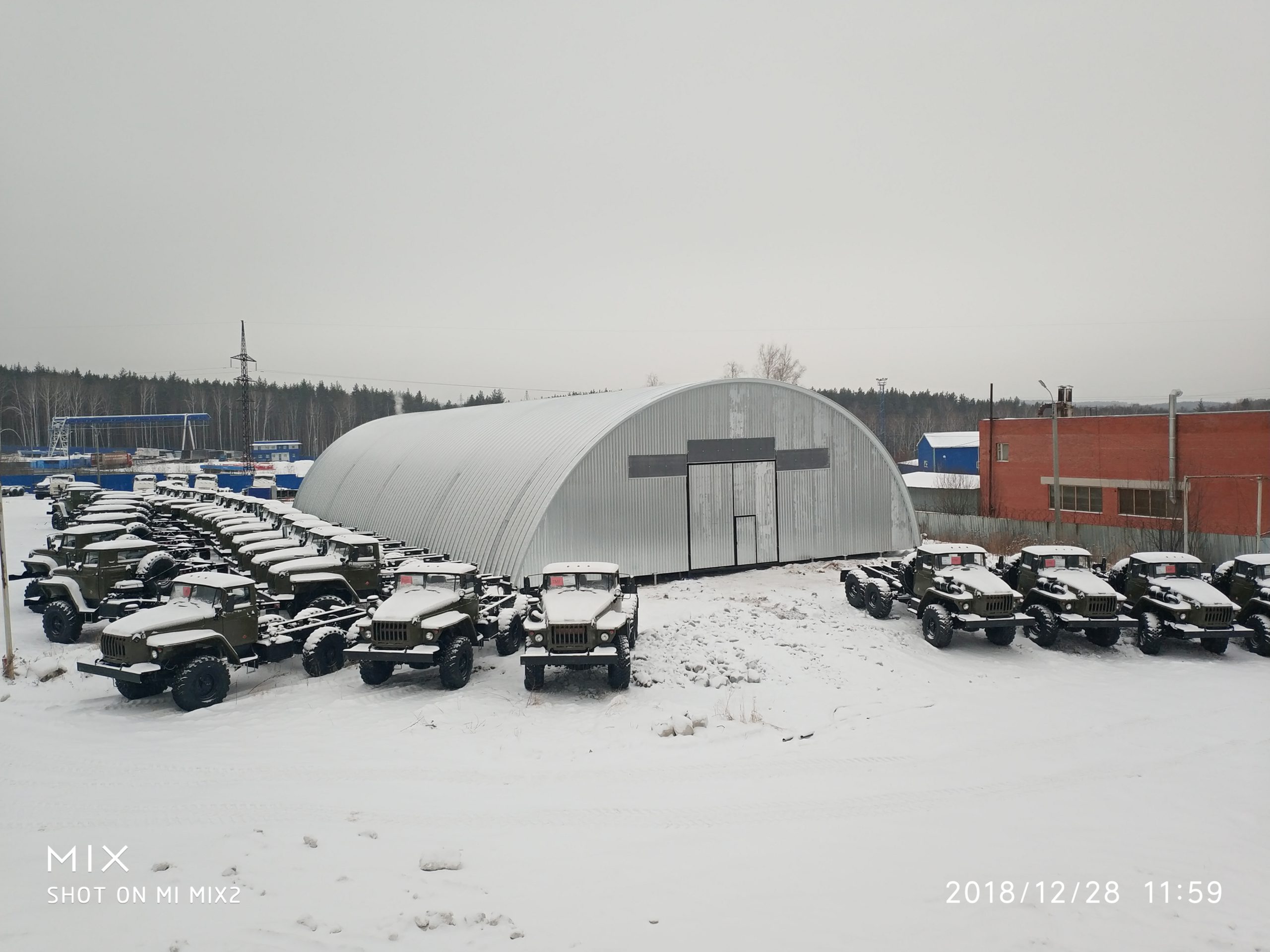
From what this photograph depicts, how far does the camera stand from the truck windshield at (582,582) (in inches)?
580

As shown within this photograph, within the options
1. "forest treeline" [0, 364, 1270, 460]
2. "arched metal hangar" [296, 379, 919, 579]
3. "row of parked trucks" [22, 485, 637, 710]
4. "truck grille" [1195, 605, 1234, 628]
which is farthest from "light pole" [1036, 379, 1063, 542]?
"forest treeline" [0, 364, 1270, 460]

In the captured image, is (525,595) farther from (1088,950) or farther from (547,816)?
(1088,950)

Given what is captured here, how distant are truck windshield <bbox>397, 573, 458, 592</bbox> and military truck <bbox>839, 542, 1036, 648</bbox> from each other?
1030cm

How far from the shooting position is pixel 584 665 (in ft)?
41.8

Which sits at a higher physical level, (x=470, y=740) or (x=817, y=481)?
(x=817, y=481)

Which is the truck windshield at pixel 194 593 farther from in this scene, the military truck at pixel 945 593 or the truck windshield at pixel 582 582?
the military truck at pixel 945 593

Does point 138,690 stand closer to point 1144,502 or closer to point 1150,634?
point 1150,634

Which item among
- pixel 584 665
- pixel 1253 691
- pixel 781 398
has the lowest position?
pixel 1253 691

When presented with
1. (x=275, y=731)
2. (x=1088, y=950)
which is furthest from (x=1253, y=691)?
(x=275, y=731)

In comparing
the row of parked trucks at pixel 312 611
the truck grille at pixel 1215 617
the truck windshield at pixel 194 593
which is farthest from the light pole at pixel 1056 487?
the truck windshield at pixel 194 593

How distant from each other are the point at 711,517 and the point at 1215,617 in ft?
40.8

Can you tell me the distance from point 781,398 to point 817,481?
302cm

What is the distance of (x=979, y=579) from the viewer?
54.8 ft

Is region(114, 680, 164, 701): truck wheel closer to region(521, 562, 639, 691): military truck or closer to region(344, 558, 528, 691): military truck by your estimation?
region(344, 558, 528, 691): military truck
